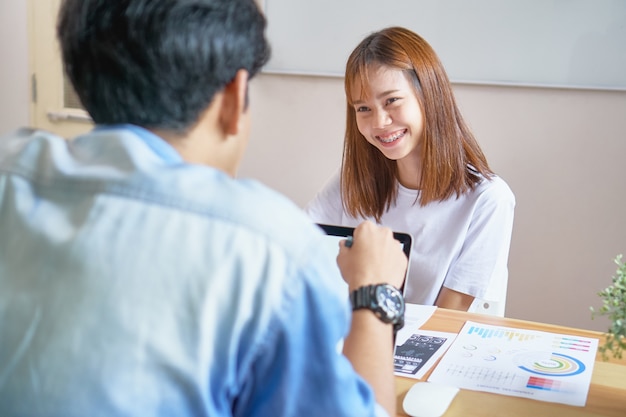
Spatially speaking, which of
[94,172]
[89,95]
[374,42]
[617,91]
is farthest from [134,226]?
[617,91]

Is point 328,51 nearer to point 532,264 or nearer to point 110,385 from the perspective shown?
point 532,264

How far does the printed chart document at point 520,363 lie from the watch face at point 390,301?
369 mm

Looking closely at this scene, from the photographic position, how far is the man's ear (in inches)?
26.7

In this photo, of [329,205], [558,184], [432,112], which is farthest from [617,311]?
[558,184]

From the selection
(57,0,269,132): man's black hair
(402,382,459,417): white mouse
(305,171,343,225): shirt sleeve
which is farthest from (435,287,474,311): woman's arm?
(57,0,269,132): man's black hair

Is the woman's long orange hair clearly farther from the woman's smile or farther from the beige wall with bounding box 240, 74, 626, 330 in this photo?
the beige wall with bounding box 240, 74, 626, 330

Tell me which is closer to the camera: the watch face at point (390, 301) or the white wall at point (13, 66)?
the watch face at point (390, 301)

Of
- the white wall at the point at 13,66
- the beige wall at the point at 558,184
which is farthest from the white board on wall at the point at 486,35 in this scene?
the white wall at the point at 13,66

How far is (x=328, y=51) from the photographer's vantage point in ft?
8.78

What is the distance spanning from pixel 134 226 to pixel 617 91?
207 cm

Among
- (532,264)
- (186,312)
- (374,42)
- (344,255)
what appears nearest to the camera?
(186,312)

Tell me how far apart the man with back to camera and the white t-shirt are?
1.06 m

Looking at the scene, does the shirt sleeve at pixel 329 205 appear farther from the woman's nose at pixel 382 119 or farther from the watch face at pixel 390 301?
the watch face at pixel 390 301

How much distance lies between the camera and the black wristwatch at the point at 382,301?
0.78m
